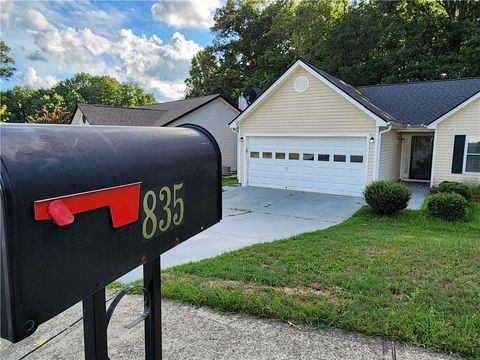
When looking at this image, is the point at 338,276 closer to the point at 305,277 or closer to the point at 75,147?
the point at 305,277

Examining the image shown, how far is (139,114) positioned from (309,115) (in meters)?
12.7

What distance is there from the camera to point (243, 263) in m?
4.98

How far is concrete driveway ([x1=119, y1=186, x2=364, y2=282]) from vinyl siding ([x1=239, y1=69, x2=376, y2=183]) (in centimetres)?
222

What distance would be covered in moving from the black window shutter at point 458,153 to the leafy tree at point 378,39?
34.7ft

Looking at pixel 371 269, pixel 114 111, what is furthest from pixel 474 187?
pixel 114 111

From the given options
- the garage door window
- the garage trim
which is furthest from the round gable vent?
the garage door window

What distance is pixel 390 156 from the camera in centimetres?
1326

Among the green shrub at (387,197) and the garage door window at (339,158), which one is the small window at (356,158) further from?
the green shrub at (387,197)

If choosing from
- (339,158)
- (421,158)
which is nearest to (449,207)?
(339,158)

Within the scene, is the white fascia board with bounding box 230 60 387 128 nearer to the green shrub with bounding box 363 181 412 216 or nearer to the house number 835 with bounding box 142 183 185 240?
the green shrub with bounding box 363 181 412 216

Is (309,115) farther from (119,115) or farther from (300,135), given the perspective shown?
(119,115)

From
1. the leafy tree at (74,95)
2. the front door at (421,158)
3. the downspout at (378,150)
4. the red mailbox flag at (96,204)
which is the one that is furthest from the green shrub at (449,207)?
the leafy tree at (74,95)

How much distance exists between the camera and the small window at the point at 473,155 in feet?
38.8

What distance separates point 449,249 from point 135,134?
5627mm
